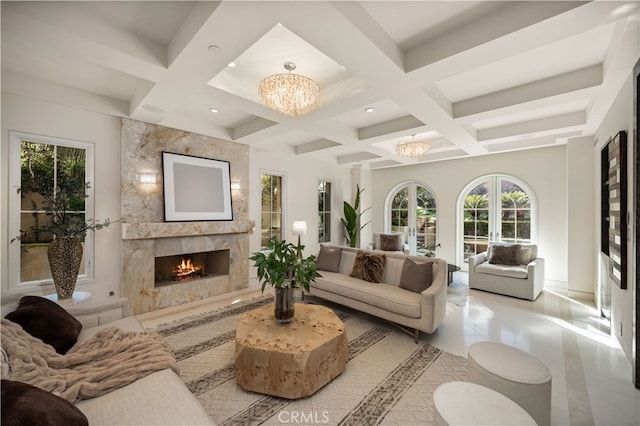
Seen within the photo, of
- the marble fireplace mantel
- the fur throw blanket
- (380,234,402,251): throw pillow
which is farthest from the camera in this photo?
(380,234,402,251): throw pillow

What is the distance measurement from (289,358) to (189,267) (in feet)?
11.0

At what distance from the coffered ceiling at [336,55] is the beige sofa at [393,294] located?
76.7 inches

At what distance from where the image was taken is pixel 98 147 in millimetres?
3357

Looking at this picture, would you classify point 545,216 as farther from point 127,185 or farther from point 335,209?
point 127,185

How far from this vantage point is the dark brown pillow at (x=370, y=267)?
140 inches

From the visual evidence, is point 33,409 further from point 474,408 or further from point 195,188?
point 195,188

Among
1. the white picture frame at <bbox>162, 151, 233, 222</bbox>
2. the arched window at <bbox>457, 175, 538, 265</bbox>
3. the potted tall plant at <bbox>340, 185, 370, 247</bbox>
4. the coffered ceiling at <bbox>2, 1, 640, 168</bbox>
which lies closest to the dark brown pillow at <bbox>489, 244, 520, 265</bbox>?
the arched window at <bbox>457, 175, 538, 265</bbox>

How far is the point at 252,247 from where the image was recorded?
5.03 m

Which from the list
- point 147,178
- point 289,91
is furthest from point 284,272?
point 147,178

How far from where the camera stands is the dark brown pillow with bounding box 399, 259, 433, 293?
3.12 meters

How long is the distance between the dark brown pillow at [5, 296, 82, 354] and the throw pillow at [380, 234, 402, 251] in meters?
5.28

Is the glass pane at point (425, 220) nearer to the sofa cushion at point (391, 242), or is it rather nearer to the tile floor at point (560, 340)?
the sofa cushion at point (391, 242)

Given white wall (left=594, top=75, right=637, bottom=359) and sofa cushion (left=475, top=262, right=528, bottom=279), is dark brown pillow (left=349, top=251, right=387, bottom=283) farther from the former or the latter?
white wall (left=594, top=75, right=637, bottom=359)

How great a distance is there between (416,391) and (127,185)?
159 inches
